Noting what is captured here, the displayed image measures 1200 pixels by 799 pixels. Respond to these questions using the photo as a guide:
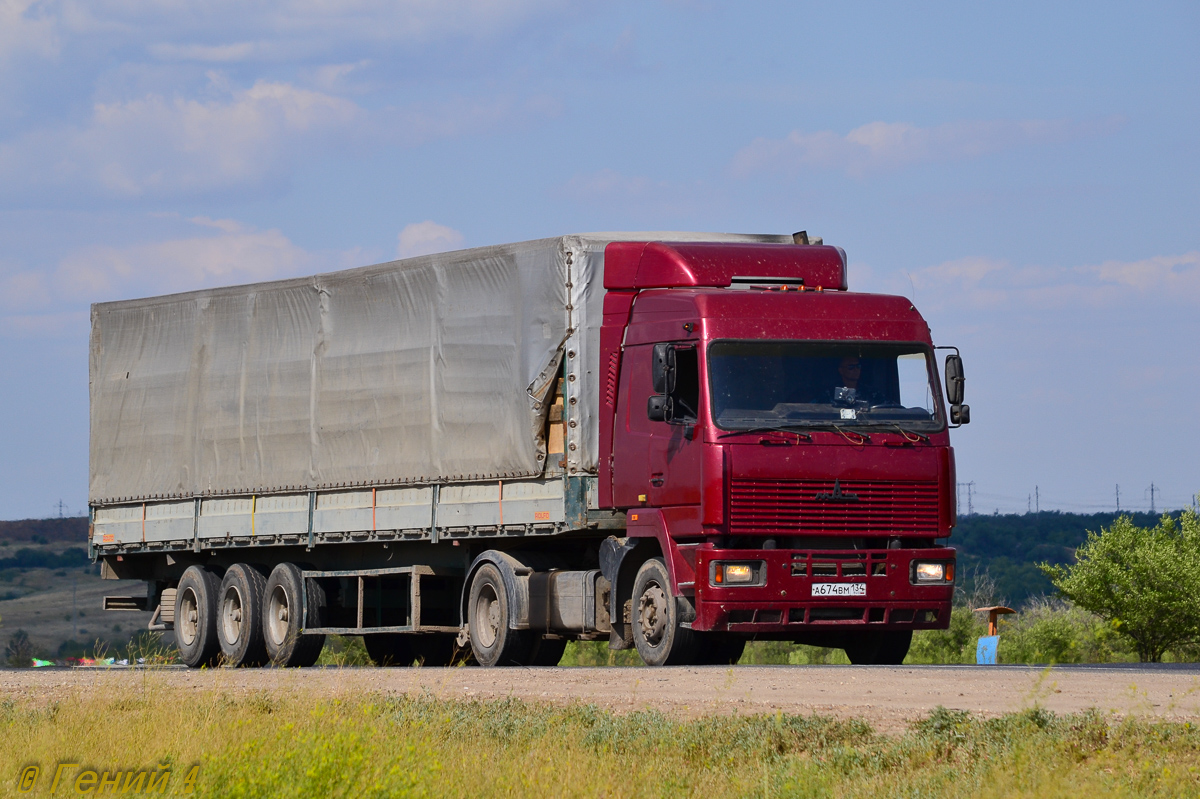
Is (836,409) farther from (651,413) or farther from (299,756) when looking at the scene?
(299,756)

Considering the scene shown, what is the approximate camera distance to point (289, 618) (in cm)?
2223

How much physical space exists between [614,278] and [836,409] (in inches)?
123

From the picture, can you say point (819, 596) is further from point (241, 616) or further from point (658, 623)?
point (241, 616)

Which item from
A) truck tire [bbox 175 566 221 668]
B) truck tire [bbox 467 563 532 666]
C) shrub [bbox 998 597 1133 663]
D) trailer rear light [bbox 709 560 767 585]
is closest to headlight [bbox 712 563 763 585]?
trailer rear light [bbox 709 560 767 585]

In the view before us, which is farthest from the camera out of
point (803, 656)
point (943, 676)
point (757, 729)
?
point (803, 656)

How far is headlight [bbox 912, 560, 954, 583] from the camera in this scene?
16.7m

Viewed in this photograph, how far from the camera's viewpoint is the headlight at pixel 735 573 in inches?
636

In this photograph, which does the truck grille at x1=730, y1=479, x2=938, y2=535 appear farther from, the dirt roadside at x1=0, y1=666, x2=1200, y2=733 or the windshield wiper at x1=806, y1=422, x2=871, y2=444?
the dirt roadside at x1=0, y1=666, x2=1200, y2=733

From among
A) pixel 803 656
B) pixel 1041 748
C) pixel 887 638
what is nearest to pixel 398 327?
pixel 887 638

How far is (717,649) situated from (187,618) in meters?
9.79

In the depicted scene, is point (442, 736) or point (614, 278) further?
point (614, 278)

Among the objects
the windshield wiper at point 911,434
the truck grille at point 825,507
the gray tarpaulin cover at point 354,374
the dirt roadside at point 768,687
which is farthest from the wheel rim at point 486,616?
the windshield wiper at point 911,434

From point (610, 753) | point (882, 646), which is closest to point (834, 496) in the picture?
point (882, 646)

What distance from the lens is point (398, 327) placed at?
20984 millimetres
